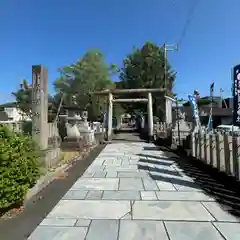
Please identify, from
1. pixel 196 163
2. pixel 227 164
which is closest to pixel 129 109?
pixel 196 163

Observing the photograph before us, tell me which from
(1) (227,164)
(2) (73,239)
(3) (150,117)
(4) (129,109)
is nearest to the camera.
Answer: (2) (73,239)

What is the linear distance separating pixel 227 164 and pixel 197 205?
223cm

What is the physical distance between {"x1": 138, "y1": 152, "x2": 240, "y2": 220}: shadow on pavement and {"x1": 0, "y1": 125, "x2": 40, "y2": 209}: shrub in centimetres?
309

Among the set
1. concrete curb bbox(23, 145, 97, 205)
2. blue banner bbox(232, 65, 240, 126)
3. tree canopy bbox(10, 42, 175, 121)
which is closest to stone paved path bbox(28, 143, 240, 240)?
concrete curb bbox(23, 145, 97, 205)

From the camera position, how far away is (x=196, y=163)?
961 cm

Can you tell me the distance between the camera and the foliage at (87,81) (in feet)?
111

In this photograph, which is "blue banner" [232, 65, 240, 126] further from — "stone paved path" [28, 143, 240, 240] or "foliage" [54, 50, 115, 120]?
"foliage" [54, 50, 115, 120]

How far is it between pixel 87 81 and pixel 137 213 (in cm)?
3023

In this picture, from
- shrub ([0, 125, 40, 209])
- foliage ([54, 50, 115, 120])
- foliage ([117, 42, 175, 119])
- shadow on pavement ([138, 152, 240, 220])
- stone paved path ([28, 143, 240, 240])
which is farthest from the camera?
foliage ([117, 42, 175, 119])

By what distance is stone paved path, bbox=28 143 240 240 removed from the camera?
368 centimetres

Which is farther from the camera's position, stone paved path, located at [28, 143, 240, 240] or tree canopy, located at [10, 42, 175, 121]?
tree canopy, located at [10, 42, 175, 121]

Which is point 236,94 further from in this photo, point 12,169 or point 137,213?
point 12,169

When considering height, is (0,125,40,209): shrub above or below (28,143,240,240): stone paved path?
above

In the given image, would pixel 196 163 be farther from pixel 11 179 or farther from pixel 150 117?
pixel 150 117
